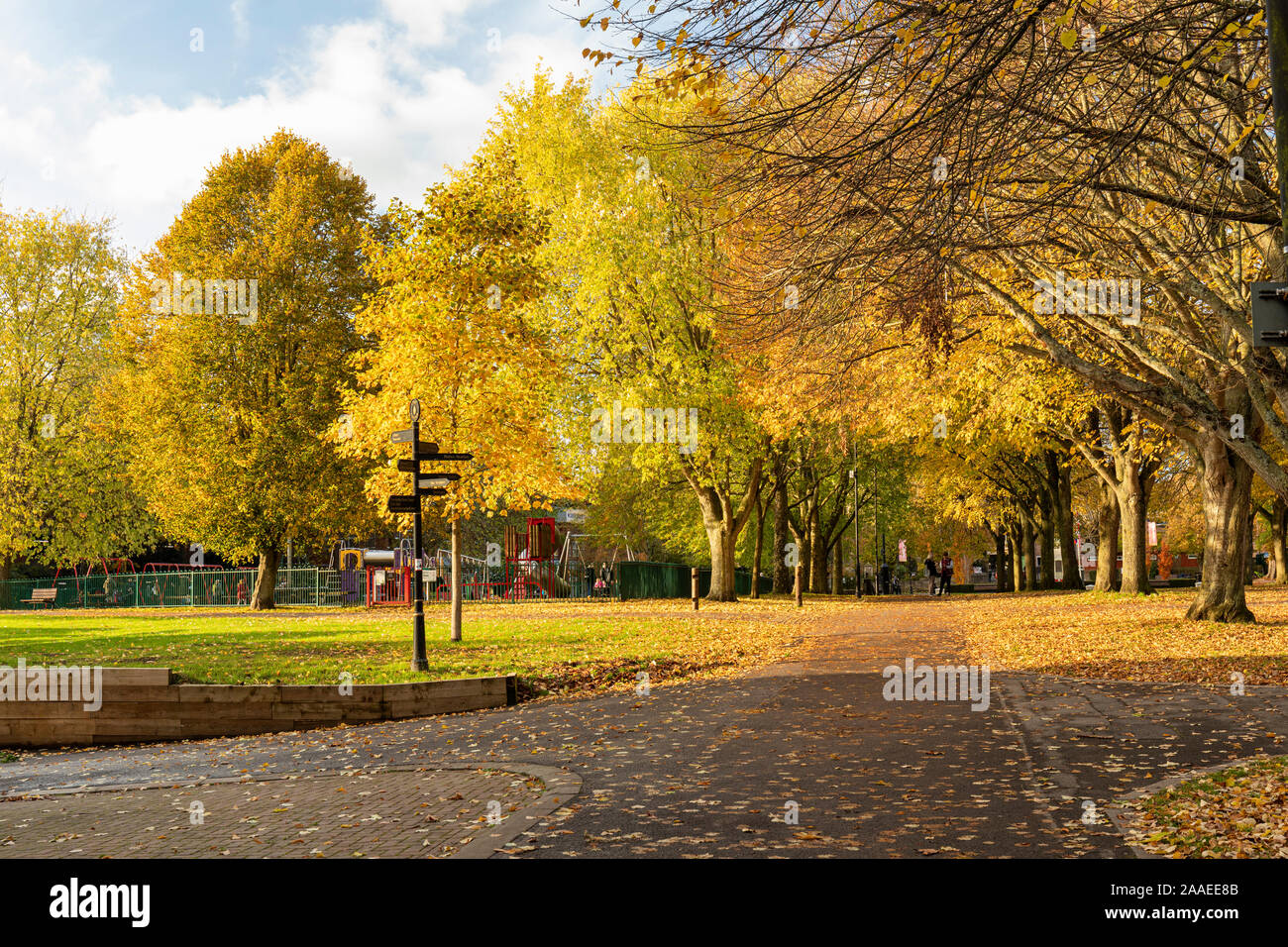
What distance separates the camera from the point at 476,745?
9.86 meters

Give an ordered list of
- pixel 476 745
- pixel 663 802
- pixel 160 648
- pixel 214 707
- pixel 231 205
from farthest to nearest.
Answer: pixel 231 205 < pixel 160 648 < pixel 214 707 < pixel 476 745 < pixel 663 802

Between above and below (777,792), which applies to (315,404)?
above

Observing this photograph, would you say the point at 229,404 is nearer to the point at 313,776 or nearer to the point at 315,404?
the point at 315,404

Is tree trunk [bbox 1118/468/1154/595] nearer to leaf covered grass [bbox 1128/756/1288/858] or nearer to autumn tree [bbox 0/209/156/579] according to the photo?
leaf covered grass [bbox 1128/756/1288/858]

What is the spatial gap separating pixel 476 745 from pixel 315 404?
24736mm

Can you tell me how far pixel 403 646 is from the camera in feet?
57.6

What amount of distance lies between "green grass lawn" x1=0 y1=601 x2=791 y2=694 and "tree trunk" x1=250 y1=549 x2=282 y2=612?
19.6 feet

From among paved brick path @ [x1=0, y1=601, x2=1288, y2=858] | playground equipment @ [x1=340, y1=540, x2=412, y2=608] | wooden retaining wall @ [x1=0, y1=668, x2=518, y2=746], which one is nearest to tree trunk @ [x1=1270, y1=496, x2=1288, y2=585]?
playground equipment @ [x1=340, y1=540, x2=412, y2=608]

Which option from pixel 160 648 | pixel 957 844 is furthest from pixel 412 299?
pixel 957 844

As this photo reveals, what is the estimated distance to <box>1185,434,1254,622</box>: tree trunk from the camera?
19.8 m

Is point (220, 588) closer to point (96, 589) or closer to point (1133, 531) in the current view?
point (96, 589)

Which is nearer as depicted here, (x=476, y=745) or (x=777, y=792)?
(x=777, y=792)
